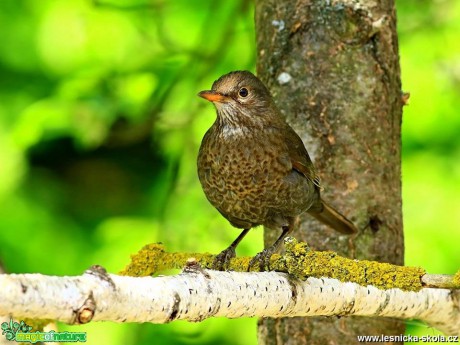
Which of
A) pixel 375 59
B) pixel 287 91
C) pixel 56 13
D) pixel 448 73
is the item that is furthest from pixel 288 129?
pixel 56 13

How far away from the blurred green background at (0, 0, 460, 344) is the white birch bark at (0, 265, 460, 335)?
170cm

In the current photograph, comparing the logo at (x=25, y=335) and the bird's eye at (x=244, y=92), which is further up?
the bird's eye at (x=244, y=92)

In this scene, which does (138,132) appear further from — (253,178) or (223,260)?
(223,260)

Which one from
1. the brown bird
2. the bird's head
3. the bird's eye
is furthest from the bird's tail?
the bird's eye

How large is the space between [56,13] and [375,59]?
252 cm

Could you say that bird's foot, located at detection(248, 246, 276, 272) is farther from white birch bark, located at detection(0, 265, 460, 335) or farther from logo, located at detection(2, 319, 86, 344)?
logo, located at detection(2, 319, 86, 344)

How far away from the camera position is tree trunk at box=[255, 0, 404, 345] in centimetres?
436

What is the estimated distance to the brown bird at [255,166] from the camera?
13.6 feet

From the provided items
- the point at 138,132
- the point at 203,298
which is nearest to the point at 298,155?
the point at 203,298

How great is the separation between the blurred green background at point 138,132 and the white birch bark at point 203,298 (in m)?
1.70

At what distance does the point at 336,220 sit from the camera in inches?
168

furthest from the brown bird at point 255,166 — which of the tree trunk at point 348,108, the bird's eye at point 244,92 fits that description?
the tree trunk at point 348,108

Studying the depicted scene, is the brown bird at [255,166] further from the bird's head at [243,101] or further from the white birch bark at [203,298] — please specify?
the white birch bark at [203,298]

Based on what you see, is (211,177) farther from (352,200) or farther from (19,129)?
(19,129)
